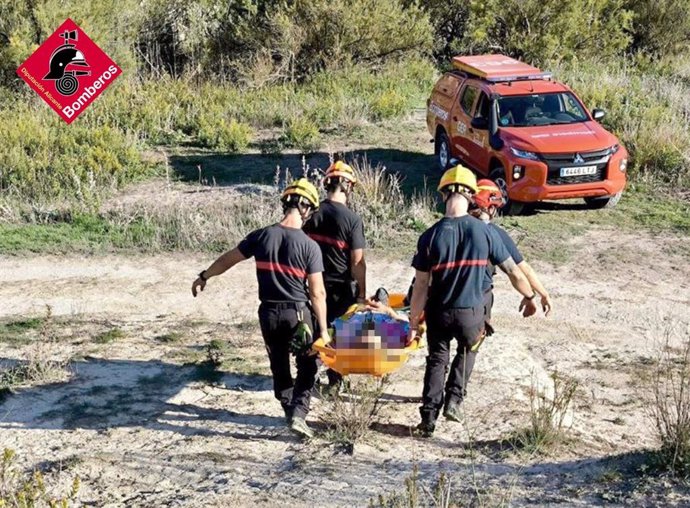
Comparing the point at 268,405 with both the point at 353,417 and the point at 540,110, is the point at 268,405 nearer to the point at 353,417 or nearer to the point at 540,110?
the point at 353,417

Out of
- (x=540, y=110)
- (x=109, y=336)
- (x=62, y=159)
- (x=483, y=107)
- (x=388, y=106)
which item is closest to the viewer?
(x=109, y=336)

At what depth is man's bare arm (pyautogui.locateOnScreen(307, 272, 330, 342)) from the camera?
5969mm

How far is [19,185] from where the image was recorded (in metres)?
13.7

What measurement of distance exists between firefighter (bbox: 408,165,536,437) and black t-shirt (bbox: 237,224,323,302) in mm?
699

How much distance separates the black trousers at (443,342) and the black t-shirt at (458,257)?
72 mm

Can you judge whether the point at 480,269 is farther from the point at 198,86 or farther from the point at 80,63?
the point at 198,86

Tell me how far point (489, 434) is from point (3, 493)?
10.2ft

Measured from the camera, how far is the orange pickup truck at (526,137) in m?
11.9

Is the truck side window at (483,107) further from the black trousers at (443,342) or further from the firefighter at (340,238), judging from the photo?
the black trousers at (443,342)

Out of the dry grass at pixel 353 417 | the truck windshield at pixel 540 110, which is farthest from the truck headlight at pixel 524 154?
the dry grass at pixel 353 417

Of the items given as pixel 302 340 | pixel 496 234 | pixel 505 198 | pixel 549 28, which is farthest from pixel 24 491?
→ pixel 549 28

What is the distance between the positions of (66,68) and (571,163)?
10521mm

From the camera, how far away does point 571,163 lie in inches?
469

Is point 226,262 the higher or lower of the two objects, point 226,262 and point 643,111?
the higher
